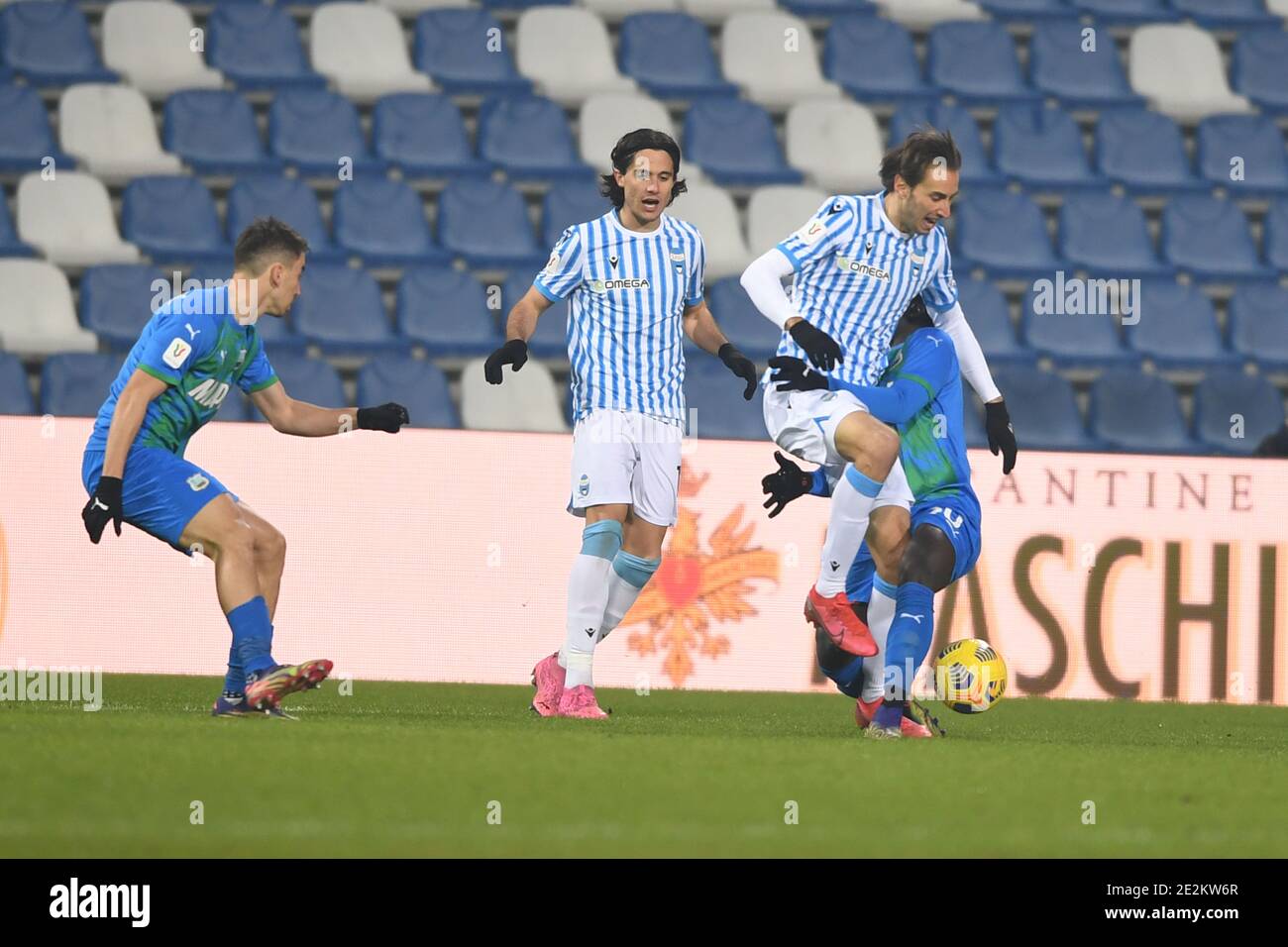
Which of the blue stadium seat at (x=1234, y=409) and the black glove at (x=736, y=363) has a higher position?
the blue stadium seat at (x=1234, y=409)

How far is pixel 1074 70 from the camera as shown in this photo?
45.9 feet

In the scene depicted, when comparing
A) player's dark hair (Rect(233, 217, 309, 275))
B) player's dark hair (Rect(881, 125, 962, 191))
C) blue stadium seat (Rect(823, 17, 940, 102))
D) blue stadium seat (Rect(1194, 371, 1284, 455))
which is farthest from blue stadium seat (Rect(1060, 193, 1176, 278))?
player's dark hair (Rect(233, 217, 309, 275))

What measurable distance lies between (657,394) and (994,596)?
293 centimetres

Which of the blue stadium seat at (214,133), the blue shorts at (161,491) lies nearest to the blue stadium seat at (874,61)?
the blue stadium seat at (214,133)

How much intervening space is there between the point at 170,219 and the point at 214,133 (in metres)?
0.85

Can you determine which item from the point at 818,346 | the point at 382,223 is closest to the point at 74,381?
the point at 382,223

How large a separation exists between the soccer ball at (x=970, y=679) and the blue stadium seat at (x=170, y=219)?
639 cm

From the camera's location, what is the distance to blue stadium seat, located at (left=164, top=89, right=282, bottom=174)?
12445 millimetres

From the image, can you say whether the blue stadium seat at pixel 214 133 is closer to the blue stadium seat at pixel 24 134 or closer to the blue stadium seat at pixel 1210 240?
the blue stadium seat at pixel 24 134

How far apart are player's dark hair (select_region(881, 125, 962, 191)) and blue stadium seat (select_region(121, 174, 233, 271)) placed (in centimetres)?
619

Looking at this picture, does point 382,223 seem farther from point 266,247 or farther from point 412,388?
point 266,247

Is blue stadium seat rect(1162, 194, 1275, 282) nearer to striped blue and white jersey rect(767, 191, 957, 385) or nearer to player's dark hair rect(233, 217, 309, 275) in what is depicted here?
striped blue and white jersey rect(767, 191, 957, 385)

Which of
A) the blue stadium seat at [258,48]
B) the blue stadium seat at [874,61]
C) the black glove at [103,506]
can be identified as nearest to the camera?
the black glove at [103,506]

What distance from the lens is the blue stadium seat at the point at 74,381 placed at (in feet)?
34.9
